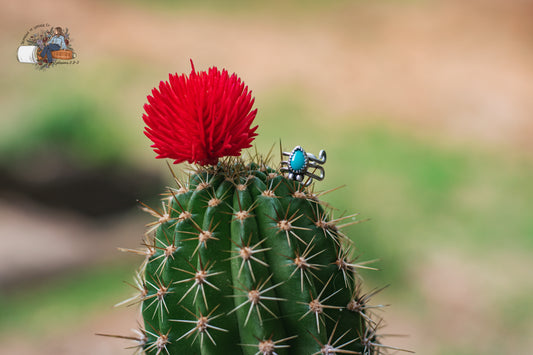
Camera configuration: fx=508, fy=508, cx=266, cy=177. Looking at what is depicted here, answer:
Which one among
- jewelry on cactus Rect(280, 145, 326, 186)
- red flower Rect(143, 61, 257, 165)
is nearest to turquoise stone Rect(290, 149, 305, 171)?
jewelry on cactus Rect(280, 145, 326, 186)

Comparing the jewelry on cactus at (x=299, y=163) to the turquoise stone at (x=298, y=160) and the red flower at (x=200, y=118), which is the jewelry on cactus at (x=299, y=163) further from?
the red flower at (x=200, y=118)

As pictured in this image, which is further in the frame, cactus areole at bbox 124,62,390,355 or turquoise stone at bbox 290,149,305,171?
turquoise stone at bbox 290,149,305,171

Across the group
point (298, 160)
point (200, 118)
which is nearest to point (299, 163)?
point (298, 160)

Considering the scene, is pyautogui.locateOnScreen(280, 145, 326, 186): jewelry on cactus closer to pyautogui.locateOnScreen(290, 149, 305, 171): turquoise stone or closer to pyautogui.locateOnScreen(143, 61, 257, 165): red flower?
pyautogui.locateOnScreen(290, 149, 305, 171): turquoise stone

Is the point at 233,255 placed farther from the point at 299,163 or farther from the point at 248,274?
the point at 299,163

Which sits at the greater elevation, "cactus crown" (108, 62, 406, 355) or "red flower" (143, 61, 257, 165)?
"red flower" (143, 61, 257, 165)

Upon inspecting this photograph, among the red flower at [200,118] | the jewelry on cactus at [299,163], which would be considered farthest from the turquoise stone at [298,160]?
the red flower at [200,118]

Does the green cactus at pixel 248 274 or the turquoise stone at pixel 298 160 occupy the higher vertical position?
the turquoise stone at pixel 298 160
